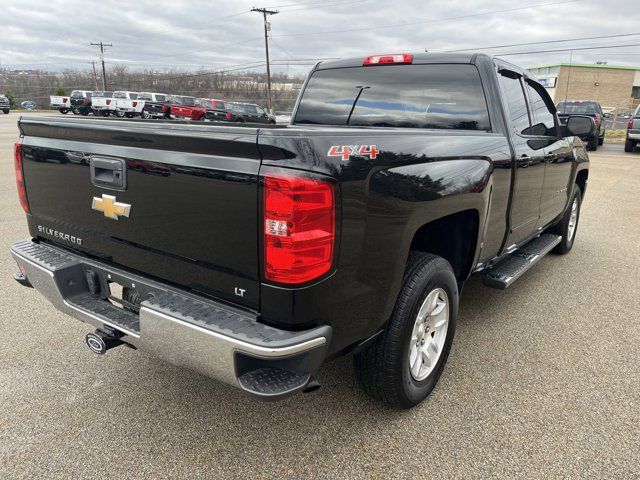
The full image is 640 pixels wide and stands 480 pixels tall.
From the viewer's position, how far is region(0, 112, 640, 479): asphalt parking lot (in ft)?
7.47

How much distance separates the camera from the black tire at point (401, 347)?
2377 mm

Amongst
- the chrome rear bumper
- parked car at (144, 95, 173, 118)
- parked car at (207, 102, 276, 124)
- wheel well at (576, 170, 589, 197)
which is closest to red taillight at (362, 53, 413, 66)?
the chrome rear bumper

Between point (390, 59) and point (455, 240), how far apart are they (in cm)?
157

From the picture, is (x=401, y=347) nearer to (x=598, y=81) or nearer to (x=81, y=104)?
(x=81, y=104)

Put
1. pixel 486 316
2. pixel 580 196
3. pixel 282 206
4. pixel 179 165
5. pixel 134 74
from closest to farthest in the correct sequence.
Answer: pixel 282 206
pixel 179 165
pixel 486 316
pixel 580 196
pixel 134 74

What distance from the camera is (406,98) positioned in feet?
11.7

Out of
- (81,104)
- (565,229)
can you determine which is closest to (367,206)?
(565,229)

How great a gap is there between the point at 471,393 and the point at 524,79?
8.82 ft

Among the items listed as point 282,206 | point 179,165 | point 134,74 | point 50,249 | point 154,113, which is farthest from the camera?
point 134,74

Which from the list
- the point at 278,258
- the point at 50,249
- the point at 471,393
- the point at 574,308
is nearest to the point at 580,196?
the point at 574,308

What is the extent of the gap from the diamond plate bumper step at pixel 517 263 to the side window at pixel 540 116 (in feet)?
3.34

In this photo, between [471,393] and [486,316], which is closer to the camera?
[471,393]

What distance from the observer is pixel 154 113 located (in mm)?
33125

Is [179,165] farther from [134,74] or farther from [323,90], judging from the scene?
[134,74]
